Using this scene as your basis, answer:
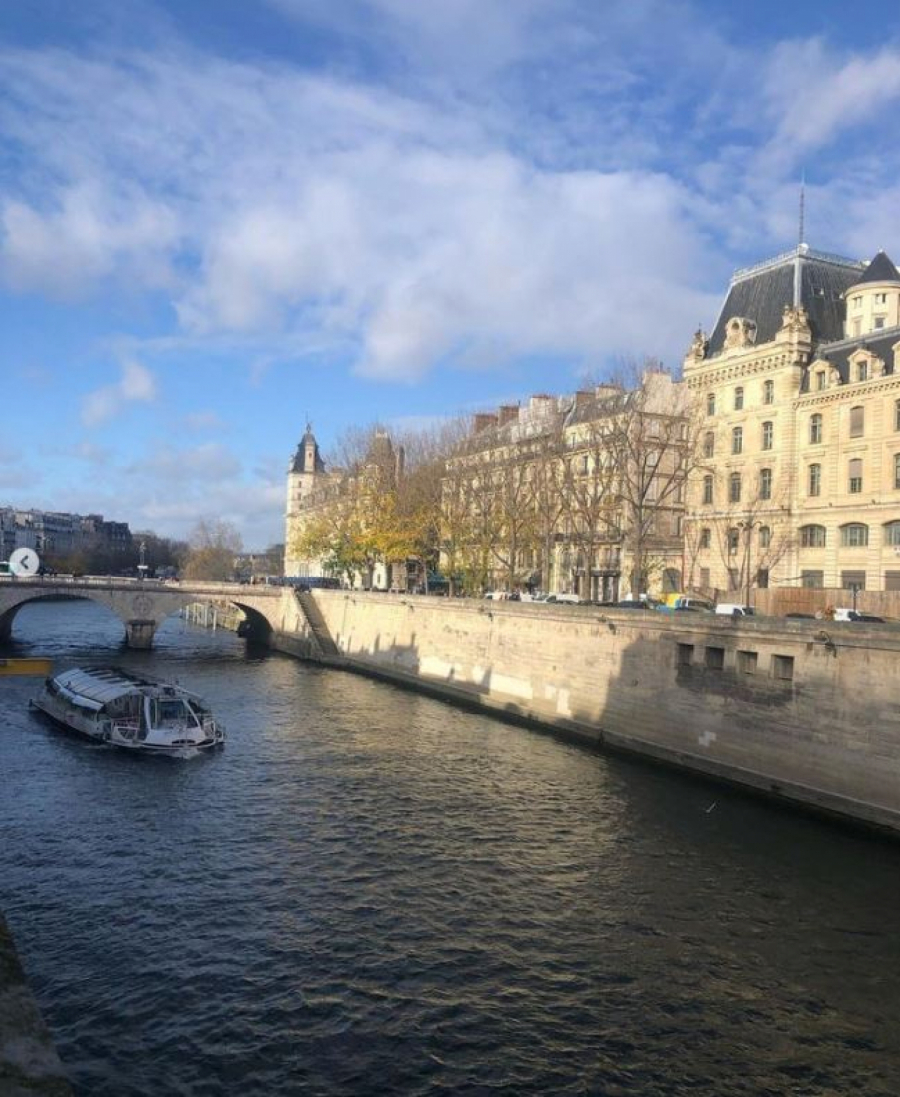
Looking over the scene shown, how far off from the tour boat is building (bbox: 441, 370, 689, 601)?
2450 centimetres

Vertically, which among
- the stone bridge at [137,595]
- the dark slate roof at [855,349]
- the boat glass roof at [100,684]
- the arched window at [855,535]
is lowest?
the boat glass roof at [100,684]

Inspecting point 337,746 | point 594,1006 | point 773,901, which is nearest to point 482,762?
point 337,746

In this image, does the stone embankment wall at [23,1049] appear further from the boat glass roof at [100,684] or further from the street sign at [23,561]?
the street sign at [23,561]

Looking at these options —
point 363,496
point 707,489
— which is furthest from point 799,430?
point 363,496

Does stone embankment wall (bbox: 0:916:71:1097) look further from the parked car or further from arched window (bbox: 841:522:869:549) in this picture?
arched window (bbox: 841:522:869:549)

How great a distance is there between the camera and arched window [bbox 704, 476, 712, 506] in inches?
2354

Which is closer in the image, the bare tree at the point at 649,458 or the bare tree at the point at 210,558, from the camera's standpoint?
the bare tree at the point at 649,458

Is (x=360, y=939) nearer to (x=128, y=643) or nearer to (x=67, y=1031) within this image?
(x=67, y=1031)

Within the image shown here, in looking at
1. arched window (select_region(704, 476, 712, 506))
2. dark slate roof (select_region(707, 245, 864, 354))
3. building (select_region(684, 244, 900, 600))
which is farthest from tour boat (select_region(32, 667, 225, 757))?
dark slate roof (select_region(707, 245, 864, 354))

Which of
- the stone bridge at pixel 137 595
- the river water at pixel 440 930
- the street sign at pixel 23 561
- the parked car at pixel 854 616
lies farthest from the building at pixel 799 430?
the street sign at pixel 23 561

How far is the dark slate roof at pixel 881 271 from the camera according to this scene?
56156 millimetres

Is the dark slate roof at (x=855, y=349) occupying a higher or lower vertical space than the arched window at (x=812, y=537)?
higher

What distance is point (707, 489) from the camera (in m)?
60.1

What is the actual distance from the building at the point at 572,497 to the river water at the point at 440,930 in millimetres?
25180
